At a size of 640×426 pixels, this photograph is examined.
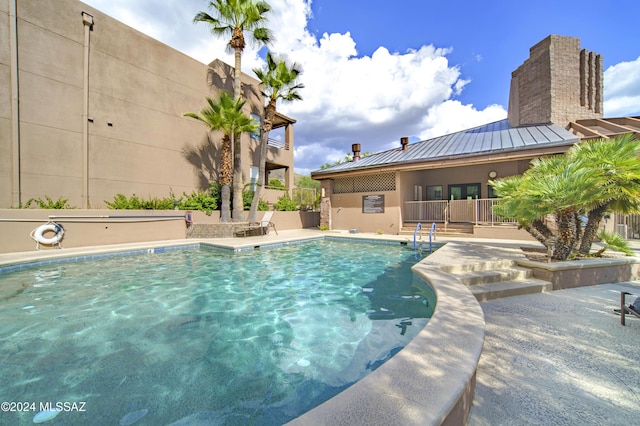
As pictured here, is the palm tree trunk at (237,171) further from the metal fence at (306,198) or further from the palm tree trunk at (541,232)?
the palm tree trunk at (541,232)

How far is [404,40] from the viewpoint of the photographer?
15.2m

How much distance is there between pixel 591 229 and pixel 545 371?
5.11 metres

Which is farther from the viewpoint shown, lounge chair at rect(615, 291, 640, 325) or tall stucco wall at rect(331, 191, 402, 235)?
tall stucco wall at rect(331, 191, 402, 235)

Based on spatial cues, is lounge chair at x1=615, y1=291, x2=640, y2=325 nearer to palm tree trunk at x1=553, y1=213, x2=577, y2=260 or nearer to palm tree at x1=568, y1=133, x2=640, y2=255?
palm tree trunk at x1=553, y1=213, x2=577, y2=260

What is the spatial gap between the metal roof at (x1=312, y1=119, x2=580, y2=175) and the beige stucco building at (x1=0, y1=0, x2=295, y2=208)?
25.8 feet

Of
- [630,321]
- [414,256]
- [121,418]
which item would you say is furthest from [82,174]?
[630,321]

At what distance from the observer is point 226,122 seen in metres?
12.8

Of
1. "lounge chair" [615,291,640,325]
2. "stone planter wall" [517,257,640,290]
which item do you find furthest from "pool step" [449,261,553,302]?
"lounge chair" [615,291,640,325]

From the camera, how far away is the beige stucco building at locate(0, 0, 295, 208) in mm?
9133

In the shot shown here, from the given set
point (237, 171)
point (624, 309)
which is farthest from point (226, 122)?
point (624, 309)

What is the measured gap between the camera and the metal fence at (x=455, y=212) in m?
10.9

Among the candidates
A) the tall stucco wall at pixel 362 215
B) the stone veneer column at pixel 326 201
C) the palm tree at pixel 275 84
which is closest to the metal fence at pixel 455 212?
the tall stucco wall at pixel 362 215

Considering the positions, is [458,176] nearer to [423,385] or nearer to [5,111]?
[423,385]

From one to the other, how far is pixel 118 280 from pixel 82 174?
→ 751 centimetres
